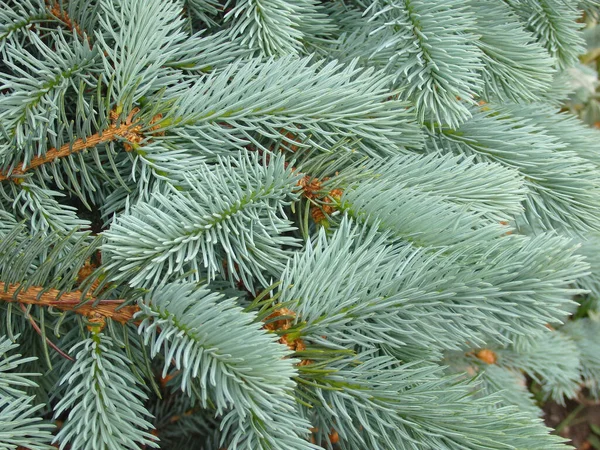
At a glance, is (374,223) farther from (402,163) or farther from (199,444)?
(199,444)

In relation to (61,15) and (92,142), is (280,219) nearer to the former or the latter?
(92,142)

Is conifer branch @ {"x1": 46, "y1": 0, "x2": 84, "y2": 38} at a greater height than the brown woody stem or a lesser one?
greater

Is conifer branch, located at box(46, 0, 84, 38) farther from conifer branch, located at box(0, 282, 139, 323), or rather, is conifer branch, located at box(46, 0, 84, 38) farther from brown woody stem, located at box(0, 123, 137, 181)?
conifer branch, located at box(0, 282, 139, 323)

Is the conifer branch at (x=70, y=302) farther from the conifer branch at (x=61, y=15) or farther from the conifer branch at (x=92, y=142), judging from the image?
the conifer branch at (x=61, y=15)

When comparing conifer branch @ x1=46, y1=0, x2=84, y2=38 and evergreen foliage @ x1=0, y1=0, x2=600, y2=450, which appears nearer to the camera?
evergreen foliage @ x1=0, y1=0, x2=600, y2=450

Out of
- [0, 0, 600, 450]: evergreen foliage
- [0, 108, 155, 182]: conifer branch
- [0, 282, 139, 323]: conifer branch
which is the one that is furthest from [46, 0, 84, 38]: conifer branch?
[0, 282, 139, 323]: conifer branch

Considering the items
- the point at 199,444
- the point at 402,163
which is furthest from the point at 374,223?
the point at 199,444

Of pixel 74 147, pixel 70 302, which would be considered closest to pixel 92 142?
pixel 74 147
